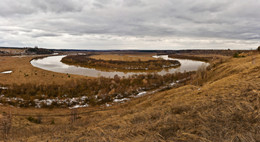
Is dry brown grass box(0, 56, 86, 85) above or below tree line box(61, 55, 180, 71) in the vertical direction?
below

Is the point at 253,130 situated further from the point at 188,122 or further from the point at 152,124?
the point at 152,124

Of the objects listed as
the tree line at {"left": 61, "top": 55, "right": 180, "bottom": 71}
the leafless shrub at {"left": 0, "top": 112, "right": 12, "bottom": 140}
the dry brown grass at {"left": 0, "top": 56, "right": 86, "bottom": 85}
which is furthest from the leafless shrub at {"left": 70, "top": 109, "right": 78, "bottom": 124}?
the tree line at {"left": 61, "top": 55, "right": 180, "bottom": 71}

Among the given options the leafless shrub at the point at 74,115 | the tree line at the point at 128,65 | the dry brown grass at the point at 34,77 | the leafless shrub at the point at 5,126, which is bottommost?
the leafless shrub at the point at 74,115

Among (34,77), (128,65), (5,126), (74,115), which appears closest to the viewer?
(5,126)

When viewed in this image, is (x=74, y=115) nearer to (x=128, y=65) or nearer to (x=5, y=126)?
(x=5, y=126)

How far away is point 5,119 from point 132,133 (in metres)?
9.81

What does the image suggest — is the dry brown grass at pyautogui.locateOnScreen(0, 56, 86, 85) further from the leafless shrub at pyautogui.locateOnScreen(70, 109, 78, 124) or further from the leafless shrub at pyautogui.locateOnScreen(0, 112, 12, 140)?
the leafless shrub at pyautogui.locateOnScreen(0, 112, 12, 140)

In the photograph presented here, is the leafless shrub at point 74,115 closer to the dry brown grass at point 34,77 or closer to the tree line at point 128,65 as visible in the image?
the dry brown grass at point 34,77

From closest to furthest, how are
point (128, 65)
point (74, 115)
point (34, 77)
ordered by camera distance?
point (74, 115) → point (34, 77) → point (128, 65)

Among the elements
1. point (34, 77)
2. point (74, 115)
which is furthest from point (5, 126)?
point (34, 77)

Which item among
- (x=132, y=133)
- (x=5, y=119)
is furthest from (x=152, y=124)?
(x=5, y=119)

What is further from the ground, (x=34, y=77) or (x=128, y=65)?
(x=128, y=65)

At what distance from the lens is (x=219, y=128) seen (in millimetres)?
5355

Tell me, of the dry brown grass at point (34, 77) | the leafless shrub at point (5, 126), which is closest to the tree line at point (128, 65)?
the dry brown grass at point (34, 77)
